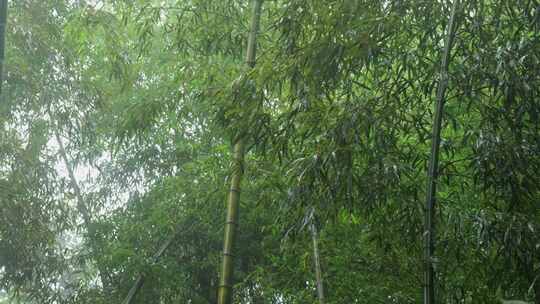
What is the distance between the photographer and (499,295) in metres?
3.79

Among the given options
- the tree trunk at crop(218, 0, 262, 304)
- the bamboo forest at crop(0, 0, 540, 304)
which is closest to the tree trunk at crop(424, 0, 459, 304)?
the bamboo forest at crop(0, 0, 540, 304)

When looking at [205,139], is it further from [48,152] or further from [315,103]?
[315,103]

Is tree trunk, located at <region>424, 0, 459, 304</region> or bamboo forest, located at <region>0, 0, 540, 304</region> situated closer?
tree trunk, located at <region>424, 0, 459, 304</region>

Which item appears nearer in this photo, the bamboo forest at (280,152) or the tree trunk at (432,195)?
the tree trunk at (432,195)

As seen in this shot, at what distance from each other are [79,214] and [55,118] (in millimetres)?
1398

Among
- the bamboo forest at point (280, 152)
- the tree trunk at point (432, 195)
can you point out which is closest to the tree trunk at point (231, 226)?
the bamboo forest at point (280, 152)

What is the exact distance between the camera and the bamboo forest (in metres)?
2.95

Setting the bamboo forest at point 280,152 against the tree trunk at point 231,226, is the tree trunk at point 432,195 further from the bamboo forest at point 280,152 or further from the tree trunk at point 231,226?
the tree trunk at point 231,226

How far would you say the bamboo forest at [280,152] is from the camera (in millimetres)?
2947

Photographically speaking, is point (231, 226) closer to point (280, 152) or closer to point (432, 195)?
→ point (280, 152)

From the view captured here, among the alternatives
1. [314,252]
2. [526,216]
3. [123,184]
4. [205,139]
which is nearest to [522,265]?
[526,216]

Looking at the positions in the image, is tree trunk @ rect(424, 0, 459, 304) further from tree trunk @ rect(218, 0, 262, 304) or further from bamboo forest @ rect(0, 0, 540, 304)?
tree trunk @ rect(218, 0, 262, 304)

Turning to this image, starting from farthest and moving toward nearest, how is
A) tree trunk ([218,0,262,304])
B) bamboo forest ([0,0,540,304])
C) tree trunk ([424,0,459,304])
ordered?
tree trunk ([218,0,262,304]) < bamboo forest ([0,0,540,304]) < tree trunk ([424,0,459,304])

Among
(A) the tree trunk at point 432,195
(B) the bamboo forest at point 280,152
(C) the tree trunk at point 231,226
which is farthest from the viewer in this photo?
(C) the tree trunk at point 231,226
